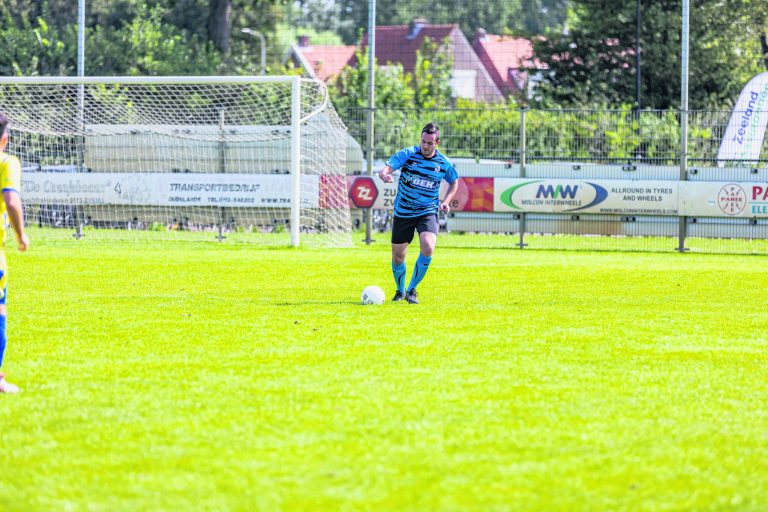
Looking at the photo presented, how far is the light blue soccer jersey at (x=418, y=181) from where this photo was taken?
42.2ft

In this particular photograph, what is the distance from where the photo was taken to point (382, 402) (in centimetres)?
662

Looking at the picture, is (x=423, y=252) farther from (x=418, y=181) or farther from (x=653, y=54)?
(x=653, y=54)

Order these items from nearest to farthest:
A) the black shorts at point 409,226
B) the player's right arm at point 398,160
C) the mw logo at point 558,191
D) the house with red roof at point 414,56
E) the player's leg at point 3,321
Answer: the player's leg at point 3,321 → the player's right arm at point 398,160 → the black shorts at point 409,226 → the mw logo at point 558,191 → the house with red roof at point 414,56

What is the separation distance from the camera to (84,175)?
2405 centimetres

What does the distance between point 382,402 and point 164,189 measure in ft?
58.5

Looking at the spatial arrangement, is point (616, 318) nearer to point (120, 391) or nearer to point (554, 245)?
point (120, 391)

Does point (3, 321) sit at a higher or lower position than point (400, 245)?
lower

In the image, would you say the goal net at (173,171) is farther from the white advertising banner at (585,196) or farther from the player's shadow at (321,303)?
the player's shadow at (321,303)

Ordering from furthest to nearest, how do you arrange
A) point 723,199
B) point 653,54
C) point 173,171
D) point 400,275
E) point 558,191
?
point 653,54 → point 173,171 → point 558,191 → point 723,199 → point 400,275

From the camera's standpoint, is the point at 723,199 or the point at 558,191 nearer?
the point at 723,199

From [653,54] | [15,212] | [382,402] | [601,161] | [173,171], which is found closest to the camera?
[382,402]

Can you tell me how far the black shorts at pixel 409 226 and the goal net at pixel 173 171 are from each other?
9.76m

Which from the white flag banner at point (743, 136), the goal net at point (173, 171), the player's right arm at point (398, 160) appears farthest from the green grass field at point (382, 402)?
the white flag banner at point (743, 136)

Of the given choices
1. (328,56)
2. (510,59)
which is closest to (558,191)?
(510,59)
